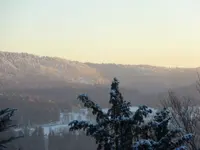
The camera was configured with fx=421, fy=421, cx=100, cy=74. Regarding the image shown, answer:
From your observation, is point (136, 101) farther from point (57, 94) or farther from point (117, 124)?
point (117, 124)

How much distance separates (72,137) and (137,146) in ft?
222

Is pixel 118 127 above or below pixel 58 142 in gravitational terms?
above

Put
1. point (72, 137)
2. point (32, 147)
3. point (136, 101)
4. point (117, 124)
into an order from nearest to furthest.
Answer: point (117, 124), point (32, 147), point (72, 137), point (136, 101)

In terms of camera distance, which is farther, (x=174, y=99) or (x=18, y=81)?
(x=18, y=81)

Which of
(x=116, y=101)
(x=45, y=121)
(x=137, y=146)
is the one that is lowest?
(x=45, y=121)

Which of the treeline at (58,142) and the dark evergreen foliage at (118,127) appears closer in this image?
the dark evergreen foliage at (118,127)

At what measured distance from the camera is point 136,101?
13362 centimetres

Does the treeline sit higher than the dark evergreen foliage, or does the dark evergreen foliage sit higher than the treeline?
the dark evergreen foliage

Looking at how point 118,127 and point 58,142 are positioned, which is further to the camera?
point 58,142

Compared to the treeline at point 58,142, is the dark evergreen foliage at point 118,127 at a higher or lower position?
higher

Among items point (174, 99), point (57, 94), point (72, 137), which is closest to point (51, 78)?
point (57, 94)

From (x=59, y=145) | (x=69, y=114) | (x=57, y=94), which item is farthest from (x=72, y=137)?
(x=57, y=94)

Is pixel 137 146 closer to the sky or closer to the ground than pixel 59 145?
closer to the sky

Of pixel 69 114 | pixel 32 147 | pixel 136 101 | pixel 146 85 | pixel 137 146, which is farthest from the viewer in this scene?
pixel 146 85
